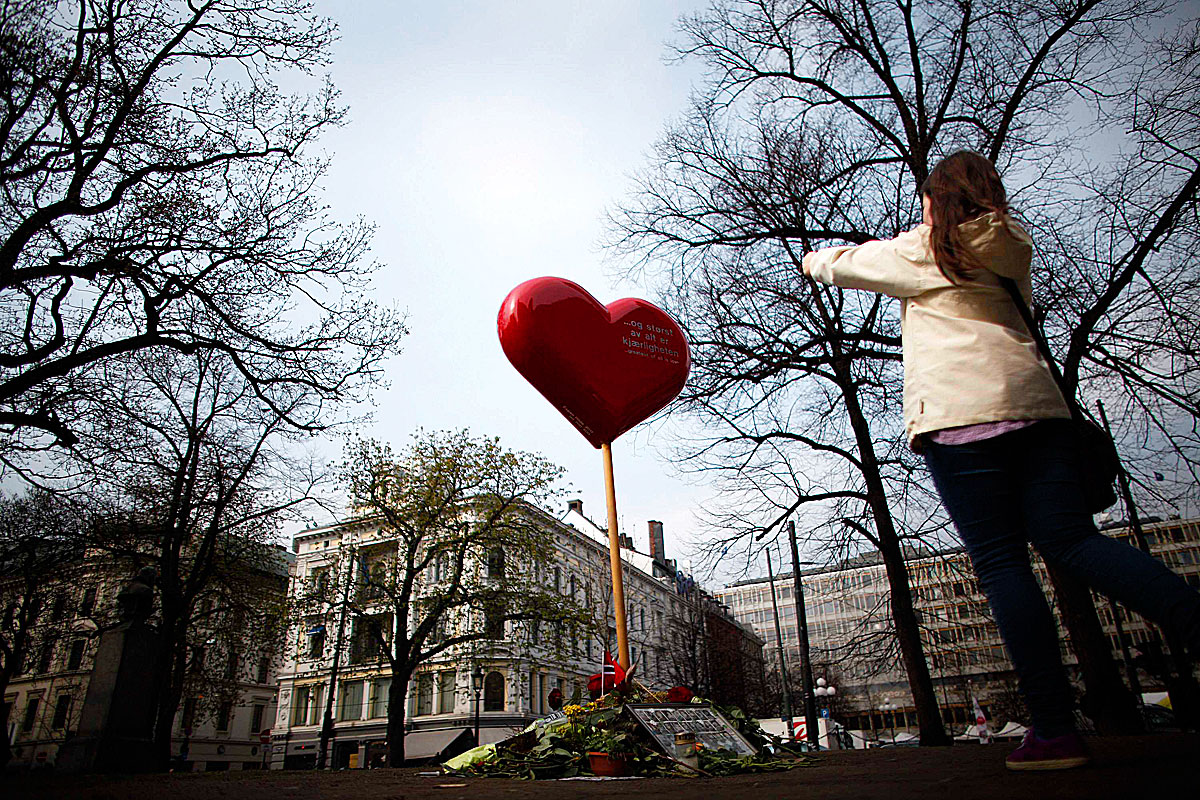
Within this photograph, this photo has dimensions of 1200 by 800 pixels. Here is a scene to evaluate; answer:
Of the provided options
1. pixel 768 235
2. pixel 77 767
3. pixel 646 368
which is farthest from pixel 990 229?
pixel 77 767

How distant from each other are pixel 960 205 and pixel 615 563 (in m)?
3.47

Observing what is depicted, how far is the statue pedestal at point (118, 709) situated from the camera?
766cm

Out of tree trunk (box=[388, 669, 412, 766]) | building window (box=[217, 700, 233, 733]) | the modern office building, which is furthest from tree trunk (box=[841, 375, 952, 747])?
building window (box=[217, 700, 233, 733])

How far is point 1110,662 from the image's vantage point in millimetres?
7199

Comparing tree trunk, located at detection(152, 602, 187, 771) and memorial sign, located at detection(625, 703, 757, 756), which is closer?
memorial sign, located at detection(625, 703, 757, 756)

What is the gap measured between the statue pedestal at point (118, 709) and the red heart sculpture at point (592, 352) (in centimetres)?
669

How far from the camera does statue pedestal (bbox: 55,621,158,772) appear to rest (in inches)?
302

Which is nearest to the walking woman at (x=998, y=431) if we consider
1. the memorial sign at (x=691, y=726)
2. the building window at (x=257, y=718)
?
the memorial sign at (x=691, y=726)

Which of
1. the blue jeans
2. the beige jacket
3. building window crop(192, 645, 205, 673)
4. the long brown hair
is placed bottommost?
the blue jeans

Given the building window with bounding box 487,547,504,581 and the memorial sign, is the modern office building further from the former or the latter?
the building window with bounding box 487,547,504,581

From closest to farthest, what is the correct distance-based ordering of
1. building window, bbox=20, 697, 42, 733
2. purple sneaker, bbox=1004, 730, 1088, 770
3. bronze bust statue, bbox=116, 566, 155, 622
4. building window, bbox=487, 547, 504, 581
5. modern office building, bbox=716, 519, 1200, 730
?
purple sneaker, bbox=1004, 730, 1088, 770 → bronze bust statue, bbox=116, 566, 155, 622 → modern office building, bbox=716, 519, 1200, 730 → building window, bbox=487, 547, 504, 581 → building window, bbox=20, 697, 42, 733

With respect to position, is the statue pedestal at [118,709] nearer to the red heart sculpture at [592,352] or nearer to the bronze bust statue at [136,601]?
the bronze bust statue at [136,601]

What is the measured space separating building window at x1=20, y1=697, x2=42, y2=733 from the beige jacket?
47833mm

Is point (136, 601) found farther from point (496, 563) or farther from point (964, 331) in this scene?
point (496, 563)
